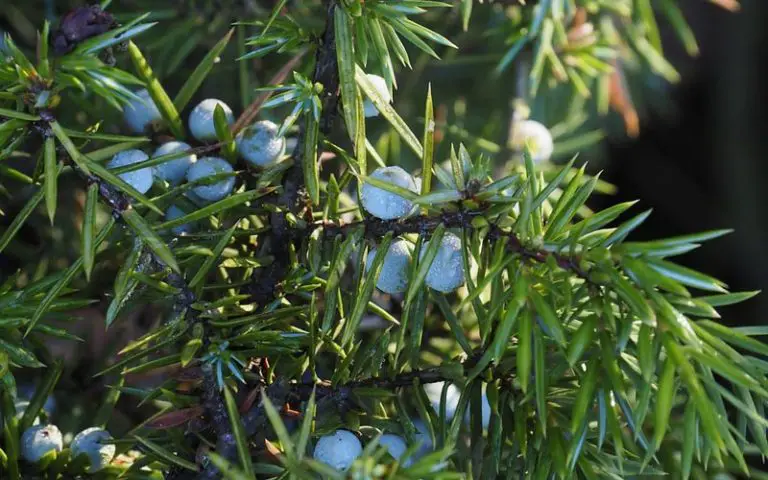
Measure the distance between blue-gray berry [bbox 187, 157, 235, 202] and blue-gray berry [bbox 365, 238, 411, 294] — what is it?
73 mm

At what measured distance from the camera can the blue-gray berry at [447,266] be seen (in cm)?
33

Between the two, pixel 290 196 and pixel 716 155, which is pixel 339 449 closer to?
pixel 290 196

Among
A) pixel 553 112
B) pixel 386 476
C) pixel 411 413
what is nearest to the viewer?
pixel 386 476

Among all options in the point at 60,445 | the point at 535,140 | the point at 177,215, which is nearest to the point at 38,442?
the point at 60,445

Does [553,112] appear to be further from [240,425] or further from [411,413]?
[240,425]

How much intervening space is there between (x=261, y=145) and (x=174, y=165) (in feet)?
0.14

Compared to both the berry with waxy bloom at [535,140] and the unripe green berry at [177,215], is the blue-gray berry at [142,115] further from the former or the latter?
the berry with waxy bloom at [535,140]

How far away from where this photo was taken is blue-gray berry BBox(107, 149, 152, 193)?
1.15ft

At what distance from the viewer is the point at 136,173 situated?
0.35 m

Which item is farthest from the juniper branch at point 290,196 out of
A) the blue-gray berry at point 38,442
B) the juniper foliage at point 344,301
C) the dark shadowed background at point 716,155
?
the dark shadowed background at point 716,155

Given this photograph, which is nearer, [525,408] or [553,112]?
[525,408]

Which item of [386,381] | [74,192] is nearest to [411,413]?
[386,381]

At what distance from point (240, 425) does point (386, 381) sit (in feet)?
0.25

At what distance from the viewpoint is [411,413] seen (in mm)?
487
